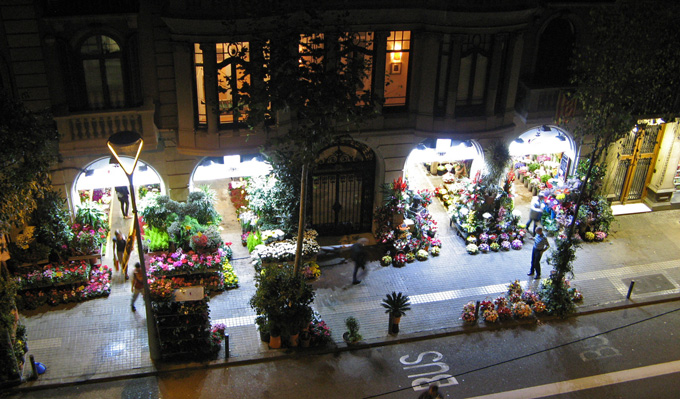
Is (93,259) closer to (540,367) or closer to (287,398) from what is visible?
(287,398)

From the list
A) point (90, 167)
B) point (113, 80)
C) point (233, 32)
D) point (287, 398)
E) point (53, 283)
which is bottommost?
point (287, 398)

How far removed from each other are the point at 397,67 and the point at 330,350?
10.3 metres

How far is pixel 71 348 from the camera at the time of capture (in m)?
19.9

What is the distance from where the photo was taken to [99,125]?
2167 centimetres

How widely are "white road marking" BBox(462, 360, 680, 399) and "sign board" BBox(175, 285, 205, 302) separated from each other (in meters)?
8.31

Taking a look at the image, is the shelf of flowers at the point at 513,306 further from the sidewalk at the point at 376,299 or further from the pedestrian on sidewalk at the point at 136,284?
the pedestrian on sidewalk at the point at 136,284

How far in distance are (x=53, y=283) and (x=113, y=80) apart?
22.5ft

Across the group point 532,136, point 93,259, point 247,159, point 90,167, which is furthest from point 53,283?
point 532,136

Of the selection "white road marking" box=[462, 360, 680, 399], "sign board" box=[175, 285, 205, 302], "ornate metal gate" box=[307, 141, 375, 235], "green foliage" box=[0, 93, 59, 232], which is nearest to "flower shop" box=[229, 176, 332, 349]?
"ornate metal gate" box=[307, 141, 375, 235]

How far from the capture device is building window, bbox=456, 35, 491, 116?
23797 millimetres

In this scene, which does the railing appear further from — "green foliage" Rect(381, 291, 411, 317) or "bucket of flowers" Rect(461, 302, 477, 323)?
"bucket of flowers" Rect(461, 302, 477, 323)

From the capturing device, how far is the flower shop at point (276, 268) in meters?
19.7

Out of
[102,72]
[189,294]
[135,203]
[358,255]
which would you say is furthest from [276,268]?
[102,72]

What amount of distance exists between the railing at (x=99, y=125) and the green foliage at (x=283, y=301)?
6.54 m
